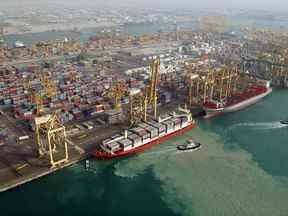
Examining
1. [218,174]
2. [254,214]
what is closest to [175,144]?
[218,174]

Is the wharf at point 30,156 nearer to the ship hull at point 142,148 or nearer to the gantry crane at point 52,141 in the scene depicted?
the gantry crane at point 52,141

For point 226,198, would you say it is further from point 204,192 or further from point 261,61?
point 261,61

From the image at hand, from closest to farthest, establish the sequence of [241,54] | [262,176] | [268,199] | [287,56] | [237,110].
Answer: [268,199]
[262,176]
[237,110]
[287,56]
[241,54]

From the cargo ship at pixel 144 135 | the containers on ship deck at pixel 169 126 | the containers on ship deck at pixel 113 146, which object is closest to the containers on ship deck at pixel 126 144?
the cargo ship at pixel 144 135

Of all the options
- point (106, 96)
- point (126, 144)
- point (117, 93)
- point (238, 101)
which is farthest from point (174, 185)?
point (238, 101)

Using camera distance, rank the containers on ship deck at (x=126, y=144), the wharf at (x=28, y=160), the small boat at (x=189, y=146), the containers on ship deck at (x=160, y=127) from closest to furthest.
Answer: the wharf at (x=28, y=160)
the containers on ship deck at (x=126, y=144)
the small boat at (x=189, y=146)
the containers on ship deck at (x=160, y=127)

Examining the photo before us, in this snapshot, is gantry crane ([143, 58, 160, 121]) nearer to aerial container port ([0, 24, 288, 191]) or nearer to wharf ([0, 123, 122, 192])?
aerial container port ([0, 24, 288, 191])

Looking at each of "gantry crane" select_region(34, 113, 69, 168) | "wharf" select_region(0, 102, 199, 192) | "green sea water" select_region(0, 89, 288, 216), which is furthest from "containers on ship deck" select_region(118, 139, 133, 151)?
"gantry crane" select_region(34, 113, 69, 168)
